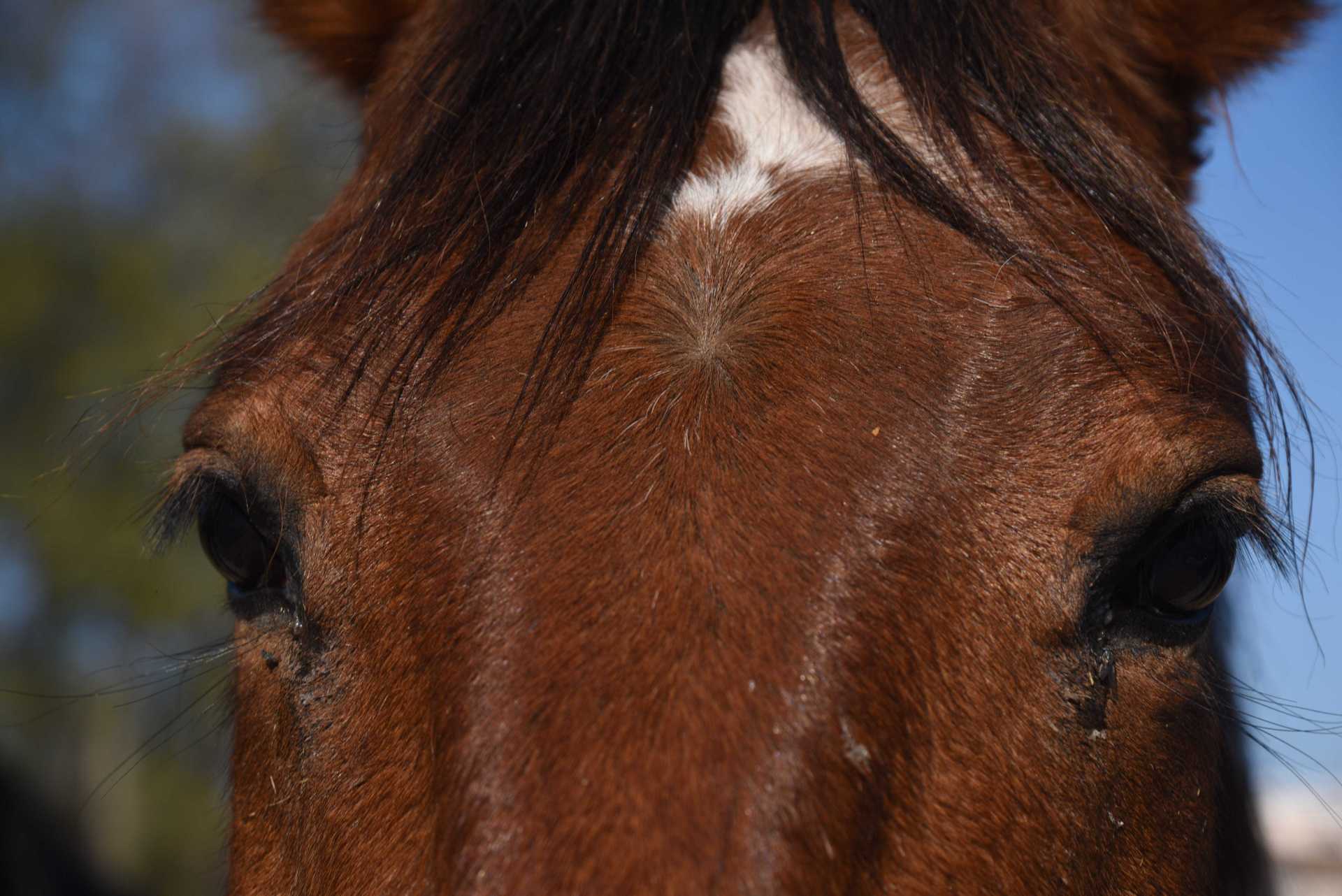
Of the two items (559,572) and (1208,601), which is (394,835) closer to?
(559,572)

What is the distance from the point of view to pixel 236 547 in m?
1.90

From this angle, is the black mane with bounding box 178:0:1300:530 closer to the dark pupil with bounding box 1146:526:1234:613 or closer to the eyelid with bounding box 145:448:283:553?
the eyelid with bounding box 145:448:283:553

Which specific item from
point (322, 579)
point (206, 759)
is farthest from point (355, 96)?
point (206, 759)

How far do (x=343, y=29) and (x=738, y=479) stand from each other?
6.22ft

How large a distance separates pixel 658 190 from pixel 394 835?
1.04 metres

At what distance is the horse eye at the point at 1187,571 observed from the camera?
1.66 metres

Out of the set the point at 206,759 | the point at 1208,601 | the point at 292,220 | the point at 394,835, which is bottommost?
the point at 292,220

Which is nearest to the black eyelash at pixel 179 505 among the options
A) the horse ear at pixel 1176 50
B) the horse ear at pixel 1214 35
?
the horse ear at pixel 1176 50

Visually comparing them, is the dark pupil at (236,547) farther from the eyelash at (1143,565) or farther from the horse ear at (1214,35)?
the horse ear at (1214,35)

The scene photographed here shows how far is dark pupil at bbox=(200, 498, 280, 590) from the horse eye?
4.58ft

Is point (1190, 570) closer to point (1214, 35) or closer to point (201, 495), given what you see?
point (1214, 35)

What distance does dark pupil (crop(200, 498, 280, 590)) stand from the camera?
6.14ft

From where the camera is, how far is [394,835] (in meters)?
1.52

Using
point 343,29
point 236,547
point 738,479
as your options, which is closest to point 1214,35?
point 738,479
